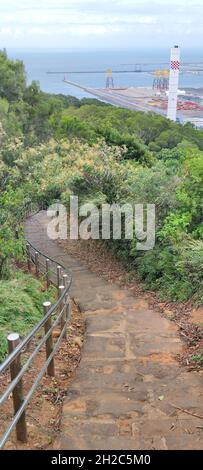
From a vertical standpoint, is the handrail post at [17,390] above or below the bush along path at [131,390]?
above

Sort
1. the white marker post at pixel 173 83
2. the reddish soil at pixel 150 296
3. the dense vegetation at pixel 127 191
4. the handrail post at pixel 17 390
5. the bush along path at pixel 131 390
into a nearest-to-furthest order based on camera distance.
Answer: the handrail post at pixel 17 390 → the bush along path at pixel 131 390 → the reddish soil at pixel 150 296 → the dense vegetation at pixel 127 191 → the white marker post at pixel 173 83

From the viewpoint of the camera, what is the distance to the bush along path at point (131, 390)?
3.36m

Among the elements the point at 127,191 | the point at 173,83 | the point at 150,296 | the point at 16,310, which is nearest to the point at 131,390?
the point at 16,310

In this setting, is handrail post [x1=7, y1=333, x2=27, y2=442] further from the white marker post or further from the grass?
the white marker post

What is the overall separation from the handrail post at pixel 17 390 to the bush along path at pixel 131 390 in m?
0.27

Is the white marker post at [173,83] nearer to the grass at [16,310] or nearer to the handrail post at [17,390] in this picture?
the grass at [16,310]

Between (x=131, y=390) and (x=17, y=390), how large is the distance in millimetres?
1445

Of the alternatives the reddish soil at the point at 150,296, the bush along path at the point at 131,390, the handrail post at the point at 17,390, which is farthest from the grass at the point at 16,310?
the reddish soil at the point at 150,296

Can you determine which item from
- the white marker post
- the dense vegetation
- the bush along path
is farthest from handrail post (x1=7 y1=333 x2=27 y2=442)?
the white marker post

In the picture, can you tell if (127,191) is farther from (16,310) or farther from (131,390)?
(131,390)

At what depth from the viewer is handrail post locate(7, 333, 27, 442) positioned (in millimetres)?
2939

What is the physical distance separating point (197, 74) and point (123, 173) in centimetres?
14463

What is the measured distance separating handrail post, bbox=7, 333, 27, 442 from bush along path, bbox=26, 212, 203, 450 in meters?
0.27
